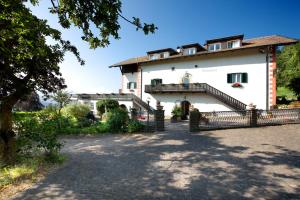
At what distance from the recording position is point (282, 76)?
27062mm

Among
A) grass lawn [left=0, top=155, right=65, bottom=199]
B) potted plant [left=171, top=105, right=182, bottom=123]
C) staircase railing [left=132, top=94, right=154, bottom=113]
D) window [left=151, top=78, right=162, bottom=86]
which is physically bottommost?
grass lawn [left=0, top=155, right=65, bottom=199]

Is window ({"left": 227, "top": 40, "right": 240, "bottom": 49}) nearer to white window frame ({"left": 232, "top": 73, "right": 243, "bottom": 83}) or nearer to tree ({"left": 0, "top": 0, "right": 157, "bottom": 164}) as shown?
white window frame ({"left": 232, "top": 73, "right": 243, "bottom": 83})

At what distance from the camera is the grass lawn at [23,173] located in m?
6.59

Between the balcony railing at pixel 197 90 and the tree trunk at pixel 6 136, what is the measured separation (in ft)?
66.0

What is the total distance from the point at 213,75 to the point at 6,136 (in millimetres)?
21908

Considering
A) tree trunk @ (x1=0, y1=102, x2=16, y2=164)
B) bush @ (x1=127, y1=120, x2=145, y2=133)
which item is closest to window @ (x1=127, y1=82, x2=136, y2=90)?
bush @ (x1=127, y1=120, x2=145, y2=133)

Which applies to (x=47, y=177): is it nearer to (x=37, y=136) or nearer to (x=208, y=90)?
(x=37, y=136)

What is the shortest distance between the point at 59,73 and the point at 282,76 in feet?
83.5

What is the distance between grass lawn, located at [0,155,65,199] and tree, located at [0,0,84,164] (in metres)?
0.85

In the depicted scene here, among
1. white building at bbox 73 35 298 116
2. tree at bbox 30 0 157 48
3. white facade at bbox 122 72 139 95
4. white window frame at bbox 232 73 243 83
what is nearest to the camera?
tree at bbox 30 0 157 48

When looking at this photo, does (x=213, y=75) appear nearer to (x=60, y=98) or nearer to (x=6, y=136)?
(x=60, y=98)

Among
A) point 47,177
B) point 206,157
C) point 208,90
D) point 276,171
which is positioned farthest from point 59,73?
point 208,90

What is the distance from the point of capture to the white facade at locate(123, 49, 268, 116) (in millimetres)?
22531

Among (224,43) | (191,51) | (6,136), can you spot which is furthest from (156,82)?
(6,136)
